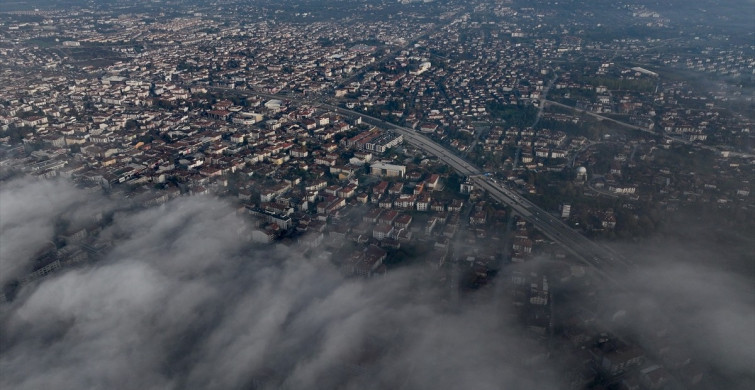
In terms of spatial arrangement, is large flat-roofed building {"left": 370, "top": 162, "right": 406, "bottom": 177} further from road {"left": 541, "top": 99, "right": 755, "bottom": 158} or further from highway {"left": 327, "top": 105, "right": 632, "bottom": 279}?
road {"left": 541, "top": 99, "right": 755, "bottom": 158}

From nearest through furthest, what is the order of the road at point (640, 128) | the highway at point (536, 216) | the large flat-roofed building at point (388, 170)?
the highway at point (536, 216), the large flat-roofed building at point (388, 170), the road at point (640, 128)

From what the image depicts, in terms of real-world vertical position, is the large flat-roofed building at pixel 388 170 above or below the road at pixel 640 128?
above

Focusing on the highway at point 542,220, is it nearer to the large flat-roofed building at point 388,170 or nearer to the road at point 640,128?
the large flat-roofed building at point 388,170

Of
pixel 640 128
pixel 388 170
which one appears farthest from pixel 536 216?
pixel 640 128

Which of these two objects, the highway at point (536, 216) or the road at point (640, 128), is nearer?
the highway at point (536, 216)

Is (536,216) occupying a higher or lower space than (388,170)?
lower

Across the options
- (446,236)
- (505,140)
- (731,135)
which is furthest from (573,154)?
(446,236)

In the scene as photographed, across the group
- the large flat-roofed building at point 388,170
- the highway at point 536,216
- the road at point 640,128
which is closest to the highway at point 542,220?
the highway at point 536,216

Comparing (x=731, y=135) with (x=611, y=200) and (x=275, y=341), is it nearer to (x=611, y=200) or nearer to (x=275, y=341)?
(x=611, y=200)

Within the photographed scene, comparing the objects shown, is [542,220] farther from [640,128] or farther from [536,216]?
[640,128]
